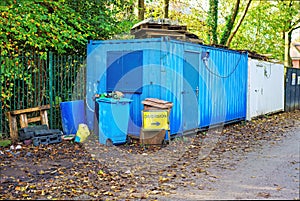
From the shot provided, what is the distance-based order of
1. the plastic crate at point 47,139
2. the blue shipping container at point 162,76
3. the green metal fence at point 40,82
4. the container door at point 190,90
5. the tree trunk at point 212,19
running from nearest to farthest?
the plastic crate at point 47,139 → the green metal fence at point 40,82 → the blue shipping container at point 162,76 → the container door at point 190,90 → the tree trunk at point 212,19

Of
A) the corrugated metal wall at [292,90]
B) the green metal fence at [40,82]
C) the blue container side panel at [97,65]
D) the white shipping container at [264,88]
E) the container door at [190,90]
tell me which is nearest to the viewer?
the green metal fence at [40,82]

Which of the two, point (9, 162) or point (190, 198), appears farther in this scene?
point (9, 162)

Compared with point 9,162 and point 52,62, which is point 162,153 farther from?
point 52,62

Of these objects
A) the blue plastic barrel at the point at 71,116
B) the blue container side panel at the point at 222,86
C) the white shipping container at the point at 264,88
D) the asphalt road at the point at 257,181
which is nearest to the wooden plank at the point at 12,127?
the blue plastic barrel at the point at 71,116

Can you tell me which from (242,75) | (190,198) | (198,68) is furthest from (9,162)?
(242,75)

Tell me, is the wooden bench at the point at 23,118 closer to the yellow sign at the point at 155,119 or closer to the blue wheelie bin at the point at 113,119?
the blue wheelie bin at the point at 113,119

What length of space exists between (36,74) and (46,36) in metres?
1.05

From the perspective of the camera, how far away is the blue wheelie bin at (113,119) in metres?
8.93

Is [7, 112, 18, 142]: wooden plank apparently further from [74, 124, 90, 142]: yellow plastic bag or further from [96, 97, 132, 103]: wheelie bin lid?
[96, 97, 132, 103]: wheelie bin lid

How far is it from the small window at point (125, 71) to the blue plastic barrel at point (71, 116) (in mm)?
988

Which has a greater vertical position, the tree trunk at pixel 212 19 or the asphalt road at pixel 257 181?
the tree trunk at pixel 212 19

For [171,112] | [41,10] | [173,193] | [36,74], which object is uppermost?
[41,10]

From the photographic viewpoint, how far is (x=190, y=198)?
210 inches

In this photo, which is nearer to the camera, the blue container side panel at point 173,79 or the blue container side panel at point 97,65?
the blue container side panel at point 173,79
